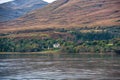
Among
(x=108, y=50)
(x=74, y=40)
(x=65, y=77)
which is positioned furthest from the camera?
(x=74, y=40)

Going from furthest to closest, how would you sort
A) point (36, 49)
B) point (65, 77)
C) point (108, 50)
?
point (36, 49) → point (108, 50) → point (65, 77)

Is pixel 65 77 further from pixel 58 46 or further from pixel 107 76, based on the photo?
pixel 58 46

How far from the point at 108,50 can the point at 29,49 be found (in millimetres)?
32454

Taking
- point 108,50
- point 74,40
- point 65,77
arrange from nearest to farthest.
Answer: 1. point 65,77
2. point 108,50
3. point 74,40

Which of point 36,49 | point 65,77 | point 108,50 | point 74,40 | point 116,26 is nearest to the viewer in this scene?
point 65,77

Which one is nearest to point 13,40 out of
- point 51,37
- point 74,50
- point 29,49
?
point 51,37

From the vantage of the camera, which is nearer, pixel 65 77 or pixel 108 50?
pixel 65 77

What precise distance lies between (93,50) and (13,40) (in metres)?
51.3

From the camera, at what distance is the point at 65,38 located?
577ft

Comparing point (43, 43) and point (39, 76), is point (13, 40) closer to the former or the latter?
point (43, 43)

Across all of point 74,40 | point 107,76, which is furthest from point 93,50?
point 107,76

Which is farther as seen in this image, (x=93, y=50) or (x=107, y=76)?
(x=93, y=50)

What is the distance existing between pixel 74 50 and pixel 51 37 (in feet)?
129

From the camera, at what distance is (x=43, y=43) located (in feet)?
525
